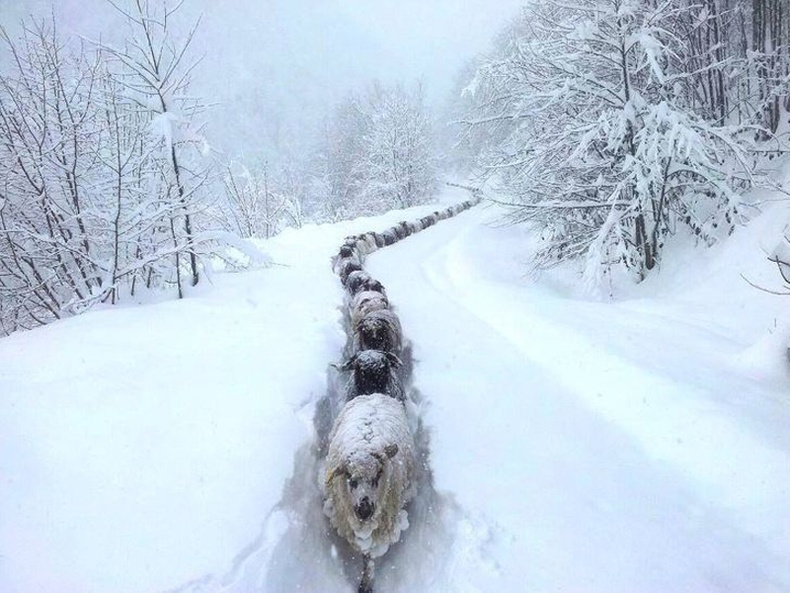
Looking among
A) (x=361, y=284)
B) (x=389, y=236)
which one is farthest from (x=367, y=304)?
(x=389, y=236)

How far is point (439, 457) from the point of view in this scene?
4.02m

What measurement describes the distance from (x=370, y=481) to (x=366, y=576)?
1.93 feet

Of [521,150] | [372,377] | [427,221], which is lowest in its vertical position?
[372,377]

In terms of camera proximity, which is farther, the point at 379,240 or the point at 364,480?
the point at 379,240

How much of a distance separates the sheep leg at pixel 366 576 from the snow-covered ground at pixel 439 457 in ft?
0.27

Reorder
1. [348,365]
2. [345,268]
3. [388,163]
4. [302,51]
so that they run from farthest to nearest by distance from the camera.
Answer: [302,51]
[388,163]
[345,268]
[348,365]

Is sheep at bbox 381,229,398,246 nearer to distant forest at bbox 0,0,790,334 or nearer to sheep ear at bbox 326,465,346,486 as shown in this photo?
distant forest at bbox 0,0,790,334

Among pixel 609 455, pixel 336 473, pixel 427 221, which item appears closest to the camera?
pixel 336 473

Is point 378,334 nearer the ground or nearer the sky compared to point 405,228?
nearer the ground

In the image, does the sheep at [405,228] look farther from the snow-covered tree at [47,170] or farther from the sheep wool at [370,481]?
the sheep wool at [370,481]

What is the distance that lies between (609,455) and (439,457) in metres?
1.44

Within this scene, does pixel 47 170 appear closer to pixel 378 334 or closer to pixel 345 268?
pixel 345 268

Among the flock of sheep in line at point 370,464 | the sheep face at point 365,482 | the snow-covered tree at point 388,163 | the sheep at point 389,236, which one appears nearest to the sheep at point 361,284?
the flock of sheep in line at point 370,464

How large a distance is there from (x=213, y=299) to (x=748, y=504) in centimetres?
711
